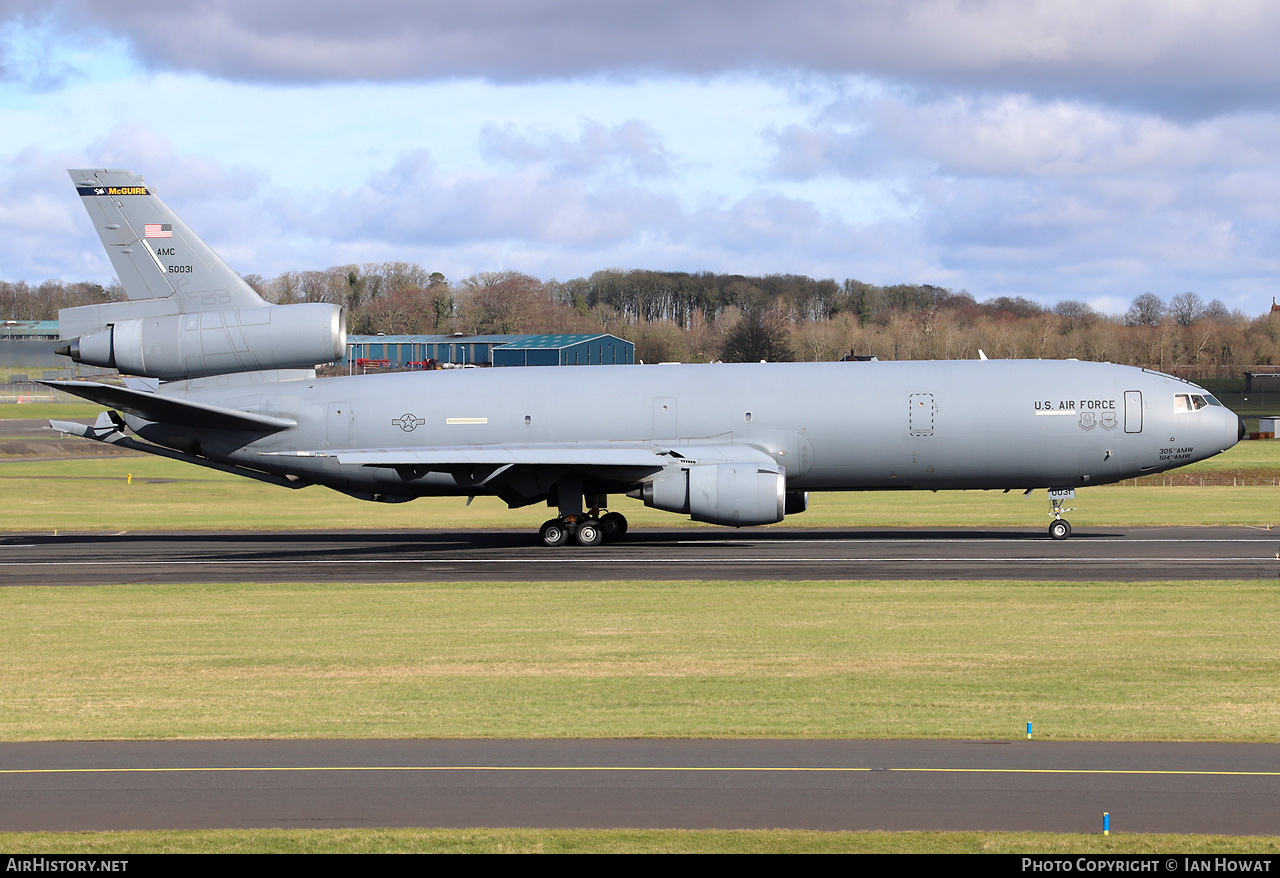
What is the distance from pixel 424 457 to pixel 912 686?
19.3m

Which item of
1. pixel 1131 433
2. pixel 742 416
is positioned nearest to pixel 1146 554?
pixel 1131 433

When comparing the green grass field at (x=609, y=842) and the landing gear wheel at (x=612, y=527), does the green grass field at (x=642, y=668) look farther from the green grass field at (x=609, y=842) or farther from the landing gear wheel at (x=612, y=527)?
the landing gear wheel at (x=612, y=527)

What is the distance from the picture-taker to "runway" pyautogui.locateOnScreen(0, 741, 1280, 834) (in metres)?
9.77

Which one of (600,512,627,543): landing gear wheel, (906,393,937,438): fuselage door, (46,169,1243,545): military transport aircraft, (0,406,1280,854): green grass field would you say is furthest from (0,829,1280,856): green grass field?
(600,512,627,543): landing gear wheel

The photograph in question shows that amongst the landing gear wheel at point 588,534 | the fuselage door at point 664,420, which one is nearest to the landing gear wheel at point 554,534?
the landing gear wheel at point 588,534

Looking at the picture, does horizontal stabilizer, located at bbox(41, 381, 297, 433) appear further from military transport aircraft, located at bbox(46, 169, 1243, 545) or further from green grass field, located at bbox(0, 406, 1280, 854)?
green grass field, located at bbox(0, 406, 1280, 854)

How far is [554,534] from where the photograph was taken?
34.2 meters

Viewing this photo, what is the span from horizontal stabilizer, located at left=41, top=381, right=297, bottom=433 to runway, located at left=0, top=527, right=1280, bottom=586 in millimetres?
3622

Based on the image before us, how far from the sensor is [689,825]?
958 centimetres

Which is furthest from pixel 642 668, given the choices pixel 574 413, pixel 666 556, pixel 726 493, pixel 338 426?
pixel 338 426

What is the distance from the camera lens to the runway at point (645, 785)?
9766 millimetres

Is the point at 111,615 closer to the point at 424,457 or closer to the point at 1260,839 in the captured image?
the point at 424,457

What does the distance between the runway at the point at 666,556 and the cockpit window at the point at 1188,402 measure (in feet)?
12.3

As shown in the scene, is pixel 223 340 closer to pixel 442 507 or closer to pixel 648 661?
pixel 442 507
